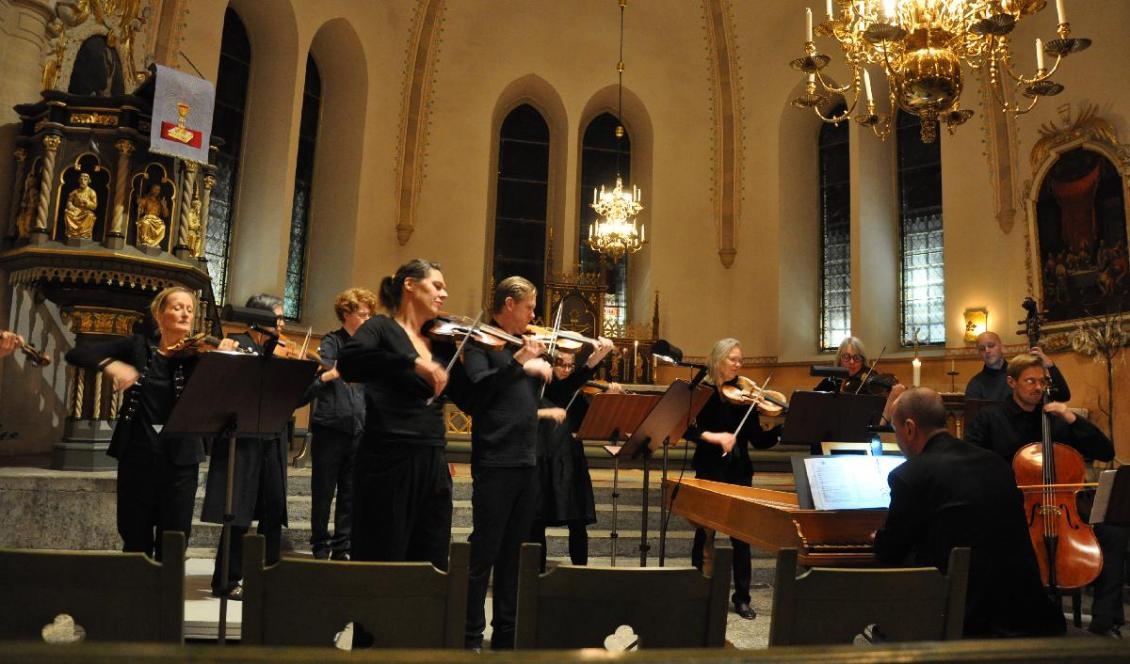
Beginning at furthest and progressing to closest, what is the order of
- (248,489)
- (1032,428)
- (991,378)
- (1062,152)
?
(1062,152), (991,378), (1032,428), (248,489)

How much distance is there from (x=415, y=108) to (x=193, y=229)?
593 cm

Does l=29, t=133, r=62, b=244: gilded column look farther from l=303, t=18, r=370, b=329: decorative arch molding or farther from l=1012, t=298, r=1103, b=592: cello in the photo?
l=1012, t=298, r=1103, b=592: cello

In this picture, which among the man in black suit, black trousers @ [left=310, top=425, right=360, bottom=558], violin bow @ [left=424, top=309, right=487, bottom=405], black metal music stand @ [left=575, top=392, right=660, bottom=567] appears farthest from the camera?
black trousers @ [left=310, top=425, right=360, bottom=558]

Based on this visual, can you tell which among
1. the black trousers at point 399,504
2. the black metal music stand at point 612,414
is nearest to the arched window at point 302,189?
the black metal music stand at point 612,414

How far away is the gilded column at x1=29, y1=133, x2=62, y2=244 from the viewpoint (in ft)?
20.6

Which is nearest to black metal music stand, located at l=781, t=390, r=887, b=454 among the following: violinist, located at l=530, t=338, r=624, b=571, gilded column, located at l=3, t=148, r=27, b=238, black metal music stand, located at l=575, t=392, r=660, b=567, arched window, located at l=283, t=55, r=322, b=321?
black metal music stand, located at l=575, t=392, r=660, b=567

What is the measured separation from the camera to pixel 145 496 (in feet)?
11.0

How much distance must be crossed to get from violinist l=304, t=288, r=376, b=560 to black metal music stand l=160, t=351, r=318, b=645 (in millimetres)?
1419

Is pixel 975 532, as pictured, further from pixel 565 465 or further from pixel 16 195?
pixel 16 195

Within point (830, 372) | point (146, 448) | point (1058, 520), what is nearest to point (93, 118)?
point (146, 448)

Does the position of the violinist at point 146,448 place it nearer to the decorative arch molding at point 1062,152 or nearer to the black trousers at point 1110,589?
the black trousers at point 1110,589

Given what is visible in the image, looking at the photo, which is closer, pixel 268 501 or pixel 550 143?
pixel 268 501

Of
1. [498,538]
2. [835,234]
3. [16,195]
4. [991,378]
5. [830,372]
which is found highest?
[835,234]

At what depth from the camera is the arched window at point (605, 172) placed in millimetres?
13289
